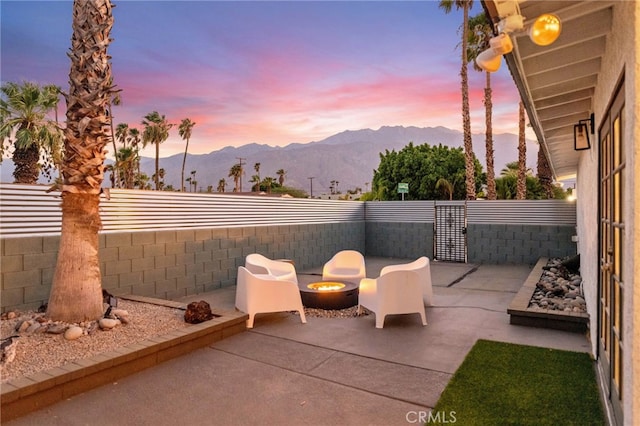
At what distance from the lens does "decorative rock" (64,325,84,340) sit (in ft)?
12.3

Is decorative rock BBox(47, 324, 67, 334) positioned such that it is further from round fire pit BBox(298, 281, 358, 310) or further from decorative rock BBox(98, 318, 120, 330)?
round fire pit BBox(298, 281, 358, 310)

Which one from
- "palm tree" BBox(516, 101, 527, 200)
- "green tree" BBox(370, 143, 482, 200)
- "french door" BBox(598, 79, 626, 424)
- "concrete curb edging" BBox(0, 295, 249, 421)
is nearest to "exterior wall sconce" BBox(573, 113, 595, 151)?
"french door" BBox(598, 79, 626, 424)

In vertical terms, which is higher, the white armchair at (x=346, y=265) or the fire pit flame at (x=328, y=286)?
the white armchair at (x=346, y=265)

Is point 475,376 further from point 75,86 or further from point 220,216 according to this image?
point 220,216

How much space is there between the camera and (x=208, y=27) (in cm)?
1102

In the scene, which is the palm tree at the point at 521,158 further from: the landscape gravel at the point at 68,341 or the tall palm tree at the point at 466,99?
the landscape gravel at the point at 68,341

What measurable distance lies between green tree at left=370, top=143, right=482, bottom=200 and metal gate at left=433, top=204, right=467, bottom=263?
1402 centimetres

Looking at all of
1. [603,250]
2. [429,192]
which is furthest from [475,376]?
[429,192]

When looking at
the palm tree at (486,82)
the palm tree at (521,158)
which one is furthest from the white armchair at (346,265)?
the palm tree at (521,158)

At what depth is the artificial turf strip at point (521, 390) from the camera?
2688 mm

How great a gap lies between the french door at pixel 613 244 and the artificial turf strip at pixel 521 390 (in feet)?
0.79

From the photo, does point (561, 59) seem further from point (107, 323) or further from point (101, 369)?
point (107, 323)

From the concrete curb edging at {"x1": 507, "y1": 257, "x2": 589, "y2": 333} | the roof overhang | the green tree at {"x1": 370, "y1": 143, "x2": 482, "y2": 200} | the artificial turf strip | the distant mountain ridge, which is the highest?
the distant mountain ridge

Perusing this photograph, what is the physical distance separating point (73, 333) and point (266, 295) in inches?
80.4
